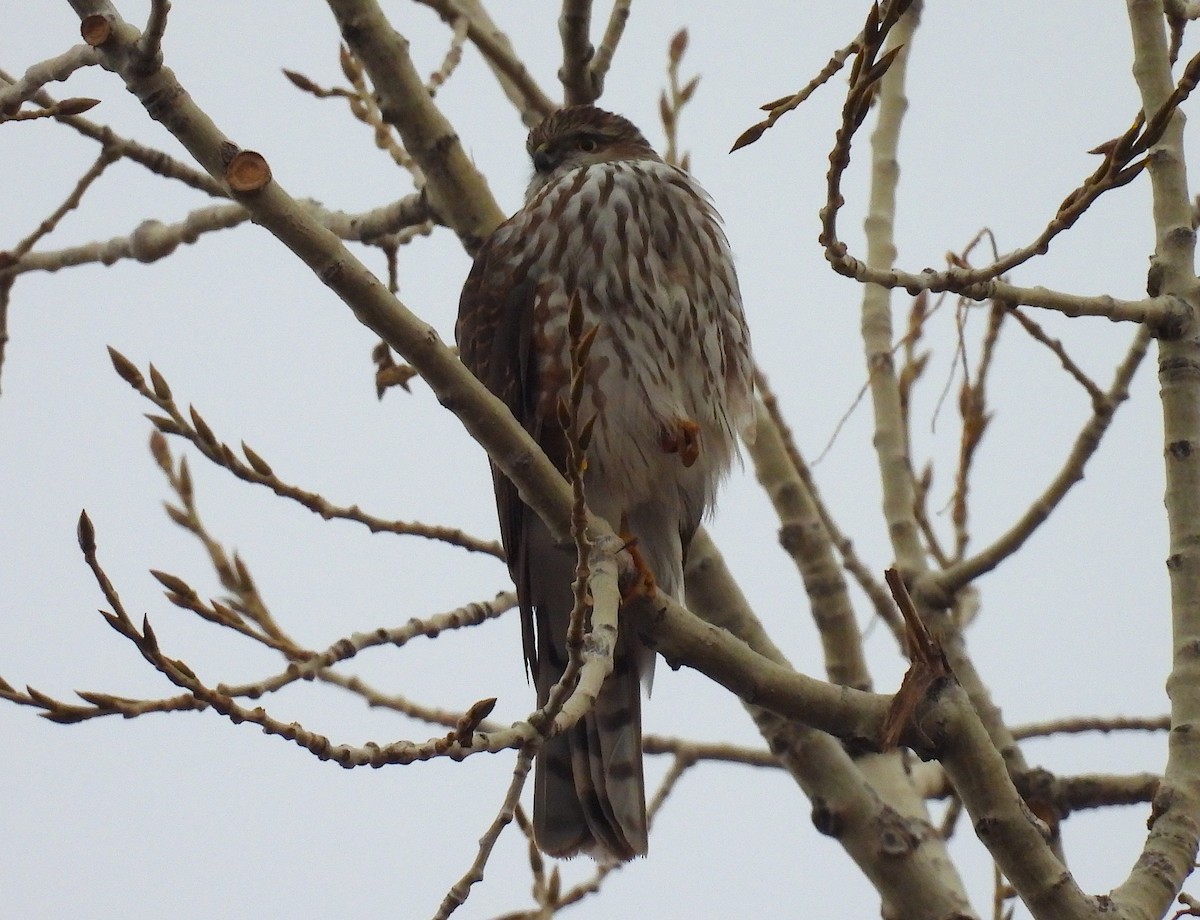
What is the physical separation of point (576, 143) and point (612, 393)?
1.06 meters

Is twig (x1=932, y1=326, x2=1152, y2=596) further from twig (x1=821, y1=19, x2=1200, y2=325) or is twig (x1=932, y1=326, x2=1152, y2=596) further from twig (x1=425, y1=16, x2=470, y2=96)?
twig (x1=425, y1=16, x2=470, y2=96)

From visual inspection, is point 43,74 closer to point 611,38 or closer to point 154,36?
point 154,36

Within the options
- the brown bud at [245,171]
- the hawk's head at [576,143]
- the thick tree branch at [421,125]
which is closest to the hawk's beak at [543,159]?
the hawk's head at [576,143]

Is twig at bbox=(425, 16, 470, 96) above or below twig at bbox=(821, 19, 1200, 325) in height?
above

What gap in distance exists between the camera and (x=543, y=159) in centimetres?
412

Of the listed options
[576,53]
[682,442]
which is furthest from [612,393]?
[576,53]

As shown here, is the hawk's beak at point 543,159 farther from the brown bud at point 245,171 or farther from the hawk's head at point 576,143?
the brown bud at point 245,171

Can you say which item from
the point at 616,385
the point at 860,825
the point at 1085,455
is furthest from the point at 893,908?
the point at 616,385

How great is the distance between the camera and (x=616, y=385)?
333 centimetres

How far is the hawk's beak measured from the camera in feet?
13.4

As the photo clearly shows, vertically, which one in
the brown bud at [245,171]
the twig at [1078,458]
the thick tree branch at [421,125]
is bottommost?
the brown bud at [245,171]

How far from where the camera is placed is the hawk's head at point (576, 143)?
404 cm

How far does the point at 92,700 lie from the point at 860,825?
1.80 meters

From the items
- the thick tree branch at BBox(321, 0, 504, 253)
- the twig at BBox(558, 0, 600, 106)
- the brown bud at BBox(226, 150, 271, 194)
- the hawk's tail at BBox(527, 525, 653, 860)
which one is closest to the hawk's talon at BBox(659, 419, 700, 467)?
the hawk's tail at BBox(527, 525, 653, 860)
